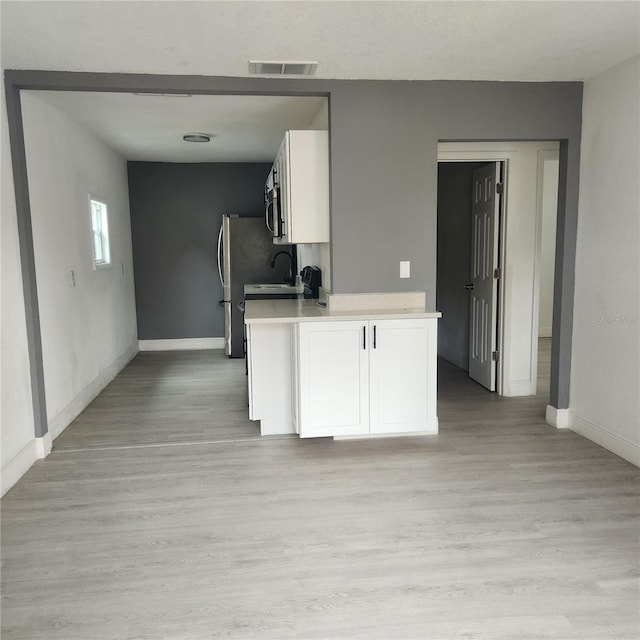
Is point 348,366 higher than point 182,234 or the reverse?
the reverse

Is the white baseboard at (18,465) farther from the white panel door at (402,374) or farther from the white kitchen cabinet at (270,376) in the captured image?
the white panel door at (402,374)

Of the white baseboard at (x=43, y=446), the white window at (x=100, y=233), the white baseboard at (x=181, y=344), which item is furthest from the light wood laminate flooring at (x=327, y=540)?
the white baseboard at (x=181, y=344)

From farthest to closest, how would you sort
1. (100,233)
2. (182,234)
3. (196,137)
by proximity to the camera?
(182,234) < (100,233) < (196,137)

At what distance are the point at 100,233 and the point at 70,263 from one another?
1.29m

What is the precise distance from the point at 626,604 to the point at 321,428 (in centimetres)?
193

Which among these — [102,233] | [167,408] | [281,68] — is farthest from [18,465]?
[102,233]

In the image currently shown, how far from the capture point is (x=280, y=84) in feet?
11.1

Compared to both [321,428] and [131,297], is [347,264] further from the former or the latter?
[131,297]

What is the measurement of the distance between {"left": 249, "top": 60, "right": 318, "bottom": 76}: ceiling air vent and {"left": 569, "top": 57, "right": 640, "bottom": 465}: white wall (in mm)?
1843

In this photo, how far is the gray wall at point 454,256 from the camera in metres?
5.34

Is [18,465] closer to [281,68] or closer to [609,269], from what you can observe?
[281,68]

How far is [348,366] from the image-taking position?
11.5 feet

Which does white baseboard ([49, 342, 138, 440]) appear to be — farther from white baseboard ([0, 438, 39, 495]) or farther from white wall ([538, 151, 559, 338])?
white wall ([538, 151, 559, 338])

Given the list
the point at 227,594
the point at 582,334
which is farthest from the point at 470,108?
the point at 227,594
